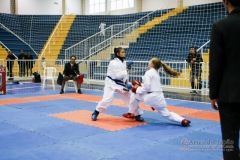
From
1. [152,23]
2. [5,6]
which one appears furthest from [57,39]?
[152,23]

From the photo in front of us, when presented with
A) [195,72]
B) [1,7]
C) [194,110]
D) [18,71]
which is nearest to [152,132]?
[194,110]

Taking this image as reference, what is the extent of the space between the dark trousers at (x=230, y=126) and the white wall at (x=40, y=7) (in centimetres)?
2339

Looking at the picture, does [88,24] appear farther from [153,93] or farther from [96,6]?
[153,93]

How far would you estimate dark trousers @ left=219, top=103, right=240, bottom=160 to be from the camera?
2.44 meters

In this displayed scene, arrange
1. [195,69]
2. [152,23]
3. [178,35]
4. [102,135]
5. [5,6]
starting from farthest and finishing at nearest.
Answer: [5,6]
[152,23]
[178,35]
[195,69]
[102,135]

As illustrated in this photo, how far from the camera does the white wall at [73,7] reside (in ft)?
84.0

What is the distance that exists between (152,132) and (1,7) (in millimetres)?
20793

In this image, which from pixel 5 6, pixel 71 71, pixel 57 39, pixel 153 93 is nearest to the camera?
pixel 153 93

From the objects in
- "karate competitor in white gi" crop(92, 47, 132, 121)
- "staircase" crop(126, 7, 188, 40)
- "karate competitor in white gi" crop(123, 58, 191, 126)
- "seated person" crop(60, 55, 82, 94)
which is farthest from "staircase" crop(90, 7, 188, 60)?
"karate competitor in white gi" crop(123, 58, 191, 126)

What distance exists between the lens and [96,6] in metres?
25.9

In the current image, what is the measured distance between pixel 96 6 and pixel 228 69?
24.4m

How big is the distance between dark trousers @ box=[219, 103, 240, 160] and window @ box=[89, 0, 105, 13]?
23730mm

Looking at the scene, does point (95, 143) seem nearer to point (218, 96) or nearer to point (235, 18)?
point (218, 96)

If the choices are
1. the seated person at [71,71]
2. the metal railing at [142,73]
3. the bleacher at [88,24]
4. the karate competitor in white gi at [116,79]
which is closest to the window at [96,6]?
the bleacher at [88,24]
